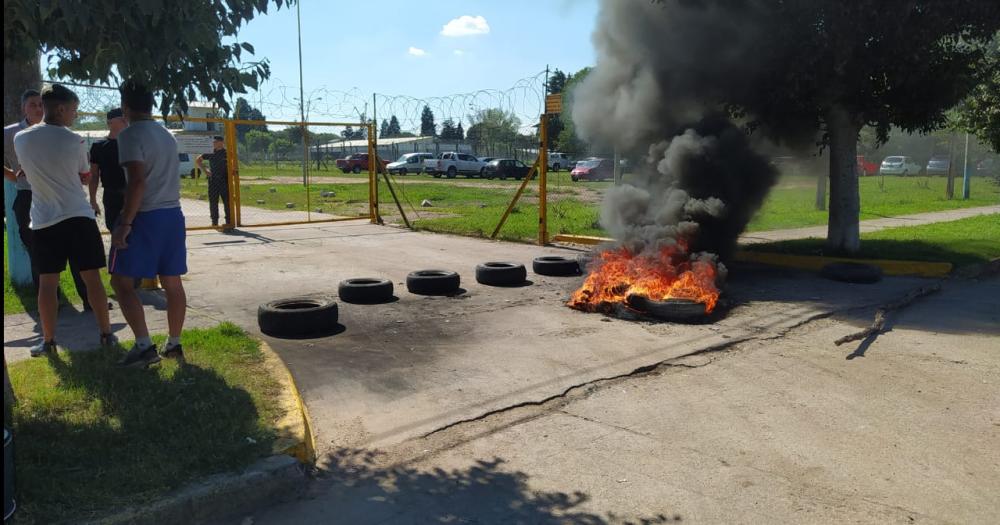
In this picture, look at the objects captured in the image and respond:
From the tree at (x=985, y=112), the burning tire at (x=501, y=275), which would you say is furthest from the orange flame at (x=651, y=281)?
the tree at (x=985, y=112)

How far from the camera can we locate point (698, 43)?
10.9 metres

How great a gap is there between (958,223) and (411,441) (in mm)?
16888

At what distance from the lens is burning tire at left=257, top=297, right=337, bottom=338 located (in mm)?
6551

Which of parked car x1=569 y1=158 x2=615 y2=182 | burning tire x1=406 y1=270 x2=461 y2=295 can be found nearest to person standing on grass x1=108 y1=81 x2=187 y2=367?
burning tire x1=406 y1=270 x2=461 y2=295

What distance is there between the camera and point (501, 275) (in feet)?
30.5

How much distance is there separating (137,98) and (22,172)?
2134 millimetres

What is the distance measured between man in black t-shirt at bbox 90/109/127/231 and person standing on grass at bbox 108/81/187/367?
1.73 meters

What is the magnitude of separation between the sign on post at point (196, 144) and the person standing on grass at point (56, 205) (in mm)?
→ 9561

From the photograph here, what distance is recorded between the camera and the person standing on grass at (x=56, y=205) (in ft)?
16.1

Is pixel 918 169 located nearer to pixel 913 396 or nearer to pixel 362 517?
pixel 913 396

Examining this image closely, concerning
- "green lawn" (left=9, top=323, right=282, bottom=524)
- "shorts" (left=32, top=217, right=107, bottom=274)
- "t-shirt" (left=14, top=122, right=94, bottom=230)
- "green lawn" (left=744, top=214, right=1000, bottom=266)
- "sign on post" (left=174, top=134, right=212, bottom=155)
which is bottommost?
"green lawn" (left=9, top=323, right=282, bottom=524)

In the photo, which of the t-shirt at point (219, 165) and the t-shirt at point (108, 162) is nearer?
the t-shirt at point (108, 162)

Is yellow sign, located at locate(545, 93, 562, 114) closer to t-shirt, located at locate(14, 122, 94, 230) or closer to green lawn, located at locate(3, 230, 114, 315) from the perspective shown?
green lawn, located at locate(3, 230, 114, 315)

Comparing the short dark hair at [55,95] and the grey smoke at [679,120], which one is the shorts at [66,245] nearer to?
the short dark hair at [55,95]
